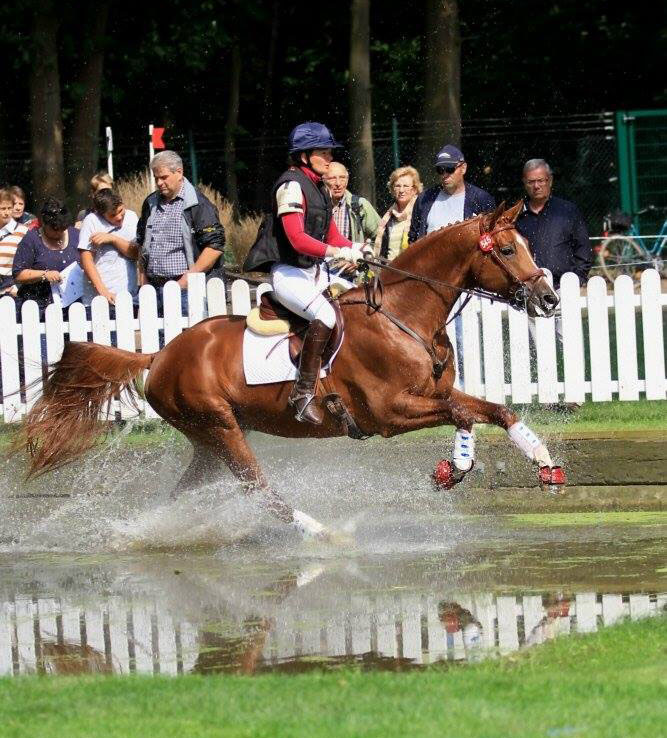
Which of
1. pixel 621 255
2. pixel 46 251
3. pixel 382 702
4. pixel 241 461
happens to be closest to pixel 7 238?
pixel 46 251

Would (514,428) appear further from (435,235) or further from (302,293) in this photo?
(302,293)

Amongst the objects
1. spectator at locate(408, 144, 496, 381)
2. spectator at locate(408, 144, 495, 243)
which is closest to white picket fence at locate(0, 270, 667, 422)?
spectator at locate(408, 144, 496, 381)

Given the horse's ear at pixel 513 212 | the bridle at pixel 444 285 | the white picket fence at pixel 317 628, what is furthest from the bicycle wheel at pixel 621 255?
the white picket fence at pixel 317 628

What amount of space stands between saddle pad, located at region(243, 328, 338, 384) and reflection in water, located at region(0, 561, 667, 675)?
1622 mm

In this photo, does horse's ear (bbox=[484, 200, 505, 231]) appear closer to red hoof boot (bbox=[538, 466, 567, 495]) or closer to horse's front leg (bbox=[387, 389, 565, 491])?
horse's front leg (bbox=[387, 389, 565, 491])

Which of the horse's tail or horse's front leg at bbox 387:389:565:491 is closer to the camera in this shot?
horse's front leg at bbox 387:389:565:491

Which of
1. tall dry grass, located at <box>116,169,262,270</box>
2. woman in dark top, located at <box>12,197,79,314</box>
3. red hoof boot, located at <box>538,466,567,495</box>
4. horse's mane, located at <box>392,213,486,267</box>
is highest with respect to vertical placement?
tall dry grass, located at <box>116,169,262,270</box>

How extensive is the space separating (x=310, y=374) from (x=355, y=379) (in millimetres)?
290

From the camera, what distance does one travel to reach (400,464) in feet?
38.1

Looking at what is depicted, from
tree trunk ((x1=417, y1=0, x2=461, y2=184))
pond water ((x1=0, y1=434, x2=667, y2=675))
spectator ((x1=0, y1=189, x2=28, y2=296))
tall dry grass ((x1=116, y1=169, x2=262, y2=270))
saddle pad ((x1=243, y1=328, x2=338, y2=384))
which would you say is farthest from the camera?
tree trunk ((x1=417, y1=0, x2=461, y2=184))

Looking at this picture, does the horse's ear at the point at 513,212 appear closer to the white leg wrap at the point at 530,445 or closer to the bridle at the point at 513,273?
the bridle at the point at 513,273

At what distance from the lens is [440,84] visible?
79.8 feet

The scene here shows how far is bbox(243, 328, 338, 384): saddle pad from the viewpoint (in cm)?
990

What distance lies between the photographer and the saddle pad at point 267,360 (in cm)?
990
